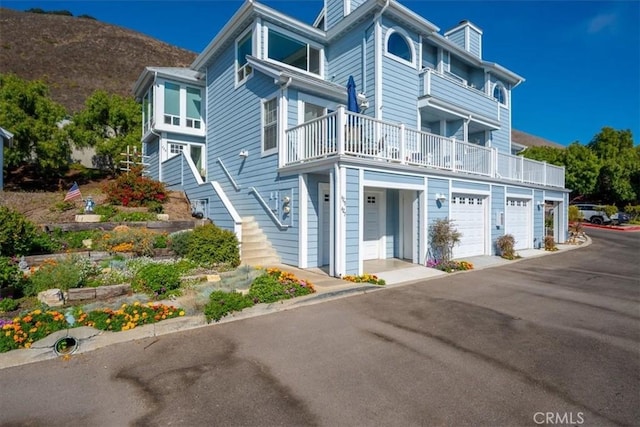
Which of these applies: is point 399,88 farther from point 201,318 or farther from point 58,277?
point 58,277

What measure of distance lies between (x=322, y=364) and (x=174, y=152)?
50.0 ft

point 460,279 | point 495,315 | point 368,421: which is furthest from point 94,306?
point 460,279

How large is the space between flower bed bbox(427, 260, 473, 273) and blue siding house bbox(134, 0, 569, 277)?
0.32 metres

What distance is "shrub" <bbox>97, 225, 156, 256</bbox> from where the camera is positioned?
8.49 meters

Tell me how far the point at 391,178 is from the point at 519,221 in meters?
8.71

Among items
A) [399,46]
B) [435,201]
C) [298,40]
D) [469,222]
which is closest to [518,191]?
[469,222]

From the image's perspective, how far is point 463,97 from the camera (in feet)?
48.5

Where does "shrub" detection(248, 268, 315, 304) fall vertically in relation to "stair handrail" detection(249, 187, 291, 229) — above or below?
below

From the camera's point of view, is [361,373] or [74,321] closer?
[361,373]

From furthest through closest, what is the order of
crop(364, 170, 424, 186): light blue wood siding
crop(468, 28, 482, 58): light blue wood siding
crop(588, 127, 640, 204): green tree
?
crop(588, 127, 640, 204): green tree → crop(468, 28, 482, 58): light blue wood siding → crop(364, 170, 424, 186): light blue wood siding

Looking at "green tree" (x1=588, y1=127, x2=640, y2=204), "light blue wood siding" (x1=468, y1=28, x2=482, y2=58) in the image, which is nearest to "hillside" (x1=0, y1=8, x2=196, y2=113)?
"light blue wood siding" (x1=468, y1=28, x2=482, y2=58)

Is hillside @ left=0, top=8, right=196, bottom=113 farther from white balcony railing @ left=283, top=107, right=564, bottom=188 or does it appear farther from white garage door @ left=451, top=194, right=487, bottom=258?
white garage door @ left=451, top=194, right=487, bottom=258

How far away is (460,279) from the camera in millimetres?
8812

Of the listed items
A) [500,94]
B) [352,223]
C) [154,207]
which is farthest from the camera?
[500,94]
